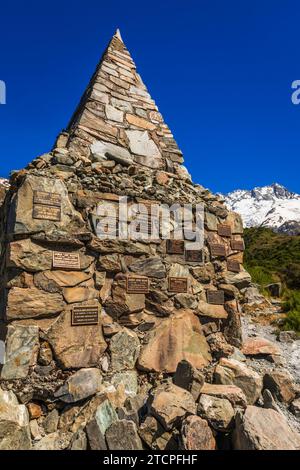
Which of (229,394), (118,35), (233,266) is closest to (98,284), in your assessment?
(229,394)

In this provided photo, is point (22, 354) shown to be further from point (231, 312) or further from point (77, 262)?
point (231, 312)

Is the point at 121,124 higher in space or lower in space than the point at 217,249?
higher

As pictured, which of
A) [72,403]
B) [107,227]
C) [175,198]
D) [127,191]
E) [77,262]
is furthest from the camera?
[175,198]

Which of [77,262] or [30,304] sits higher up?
[77,262]

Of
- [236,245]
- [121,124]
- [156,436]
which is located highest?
[121,124]

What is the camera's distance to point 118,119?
5.74 m

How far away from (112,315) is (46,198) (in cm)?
178

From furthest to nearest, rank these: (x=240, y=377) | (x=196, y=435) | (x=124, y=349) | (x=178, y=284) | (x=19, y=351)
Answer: (x=178, y=284)
(x=124, y=349)
(x=240, y=377)
(x=19, y=351)
(x=196, y=435)

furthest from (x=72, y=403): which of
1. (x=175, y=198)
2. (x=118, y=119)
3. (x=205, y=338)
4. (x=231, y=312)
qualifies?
(x=118, y=119)

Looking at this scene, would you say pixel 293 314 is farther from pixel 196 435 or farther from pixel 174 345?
pixel 196 435

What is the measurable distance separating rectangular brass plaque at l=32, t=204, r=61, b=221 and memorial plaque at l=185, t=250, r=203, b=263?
2.03m

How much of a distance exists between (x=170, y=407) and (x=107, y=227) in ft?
7.81

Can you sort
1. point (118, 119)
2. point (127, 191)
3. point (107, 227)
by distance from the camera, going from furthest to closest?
point (118, 119) < point (127, 191) < point (107, 227)

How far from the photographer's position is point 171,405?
Result: 294 centimetres
